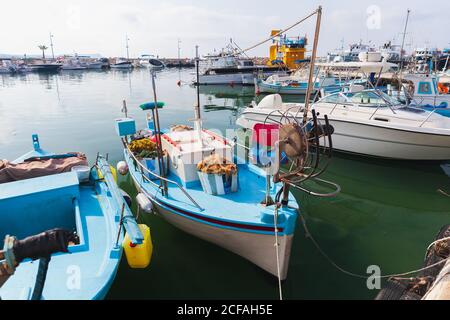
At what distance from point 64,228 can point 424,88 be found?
18371 mm

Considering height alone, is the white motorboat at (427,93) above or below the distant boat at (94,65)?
below

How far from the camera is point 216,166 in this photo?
616 centimetres

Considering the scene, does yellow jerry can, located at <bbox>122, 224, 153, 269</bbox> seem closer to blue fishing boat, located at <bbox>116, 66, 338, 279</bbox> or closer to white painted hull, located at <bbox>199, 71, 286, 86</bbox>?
blue fishing boat, located at <bbox>116, 66, 338, 279</bbox>

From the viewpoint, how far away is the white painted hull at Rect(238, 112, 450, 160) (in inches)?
399

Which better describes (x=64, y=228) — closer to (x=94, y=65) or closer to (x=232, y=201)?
(x=232, y=201)

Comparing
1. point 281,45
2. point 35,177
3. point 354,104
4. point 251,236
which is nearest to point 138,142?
point 35,177

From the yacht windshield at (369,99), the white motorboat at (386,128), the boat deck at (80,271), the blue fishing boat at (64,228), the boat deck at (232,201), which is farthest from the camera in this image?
the yacht windshield at (369,99)

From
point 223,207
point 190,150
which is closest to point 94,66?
point 190,150

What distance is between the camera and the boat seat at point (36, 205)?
510 cm

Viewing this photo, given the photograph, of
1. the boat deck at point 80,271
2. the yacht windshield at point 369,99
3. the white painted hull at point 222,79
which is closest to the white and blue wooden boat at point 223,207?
the boat deck at point 80,271

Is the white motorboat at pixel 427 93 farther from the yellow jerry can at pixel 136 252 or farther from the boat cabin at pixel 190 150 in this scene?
the yellow jerry can at pixel 136 252
